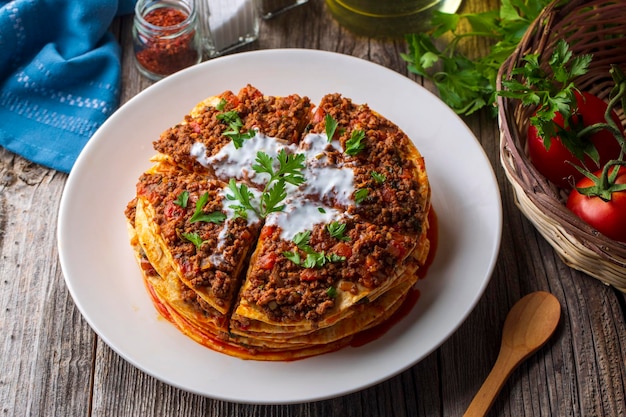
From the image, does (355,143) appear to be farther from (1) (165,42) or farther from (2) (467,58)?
(1) (165,42)

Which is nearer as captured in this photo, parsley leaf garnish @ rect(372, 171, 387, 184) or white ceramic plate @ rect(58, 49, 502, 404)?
white ceramic plate @ rect(58, 49, 502, 404)

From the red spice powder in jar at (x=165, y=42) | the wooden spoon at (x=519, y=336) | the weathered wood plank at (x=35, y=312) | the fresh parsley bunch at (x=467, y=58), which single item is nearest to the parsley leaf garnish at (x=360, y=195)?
the wooden spoon at (x=519, y=336)

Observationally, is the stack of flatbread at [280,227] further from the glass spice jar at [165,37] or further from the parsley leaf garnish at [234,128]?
the glass spice jar at [165,37]

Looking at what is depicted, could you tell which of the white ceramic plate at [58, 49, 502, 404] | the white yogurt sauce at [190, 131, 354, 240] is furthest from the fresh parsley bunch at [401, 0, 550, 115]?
the white yogurt sauce at [190, 131, 354, 240]

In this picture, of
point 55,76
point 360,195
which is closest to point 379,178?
point 360,195

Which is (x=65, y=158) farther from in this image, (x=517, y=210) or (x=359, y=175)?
(x=517, y=210)

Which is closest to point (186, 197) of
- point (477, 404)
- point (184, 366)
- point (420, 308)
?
point (184, 366)

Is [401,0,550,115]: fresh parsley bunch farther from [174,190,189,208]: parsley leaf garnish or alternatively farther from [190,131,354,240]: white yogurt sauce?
[174,190,189,208]: parsley leaf garnish
